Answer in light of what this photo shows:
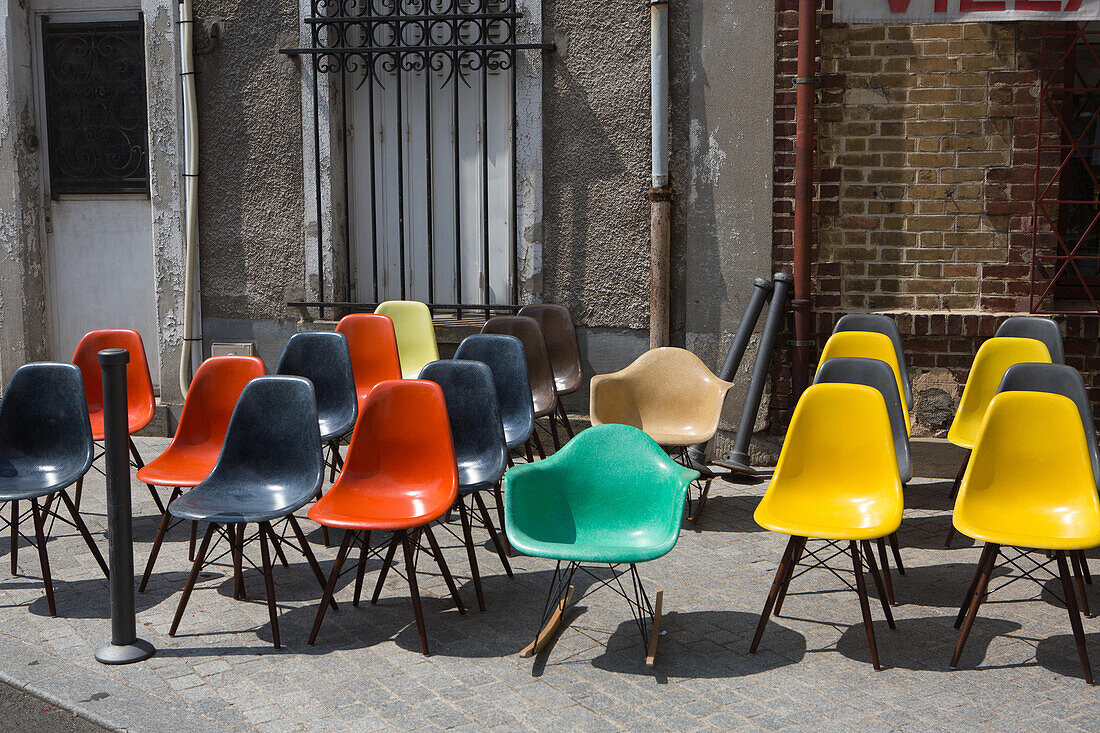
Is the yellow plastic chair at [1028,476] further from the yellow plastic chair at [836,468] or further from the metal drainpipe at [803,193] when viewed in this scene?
the metal drainpipe at [803,193]

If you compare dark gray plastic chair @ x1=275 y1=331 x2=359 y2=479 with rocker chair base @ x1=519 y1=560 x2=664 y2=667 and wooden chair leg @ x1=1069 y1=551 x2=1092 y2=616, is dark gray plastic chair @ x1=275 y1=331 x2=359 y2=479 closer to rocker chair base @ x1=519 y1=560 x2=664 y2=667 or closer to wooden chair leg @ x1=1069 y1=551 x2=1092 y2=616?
rocker chair base @ x1=519 y1=560 x2=664 y2=667

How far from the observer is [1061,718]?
375cm

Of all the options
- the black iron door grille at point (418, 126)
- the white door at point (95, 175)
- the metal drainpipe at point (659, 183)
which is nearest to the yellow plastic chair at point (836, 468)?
the metal drainpipe at point (659, 183)

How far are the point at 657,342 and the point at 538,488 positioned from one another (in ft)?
10.1

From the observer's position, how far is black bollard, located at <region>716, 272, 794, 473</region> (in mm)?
6875

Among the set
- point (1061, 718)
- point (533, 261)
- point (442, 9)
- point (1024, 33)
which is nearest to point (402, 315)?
point (533, 261)

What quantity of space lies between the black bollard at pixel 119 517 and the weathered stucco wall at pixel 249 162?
13.0ft

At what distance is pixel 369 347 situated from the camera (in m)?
6.95

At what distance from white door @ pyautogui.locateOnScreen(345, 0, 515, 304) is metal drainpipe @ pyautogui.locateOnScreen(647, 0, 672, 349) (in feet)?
3.43

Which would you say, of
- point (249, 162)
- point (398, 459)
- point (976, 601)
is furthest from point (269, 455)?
point (249, 162)

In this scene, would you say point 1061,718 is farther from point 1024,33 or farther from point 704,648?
point 1024,33

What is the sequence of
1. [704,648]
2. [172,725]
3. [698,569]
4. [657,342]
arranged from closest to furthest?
[172,725] < [704,648] < [698,569] < [657,342]

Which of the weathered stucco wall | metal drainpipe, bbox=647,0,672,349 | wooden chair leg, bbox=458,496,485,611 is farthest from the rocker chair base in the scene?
the weathered stucco wall

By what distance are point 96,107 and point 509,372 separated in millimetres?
4571
